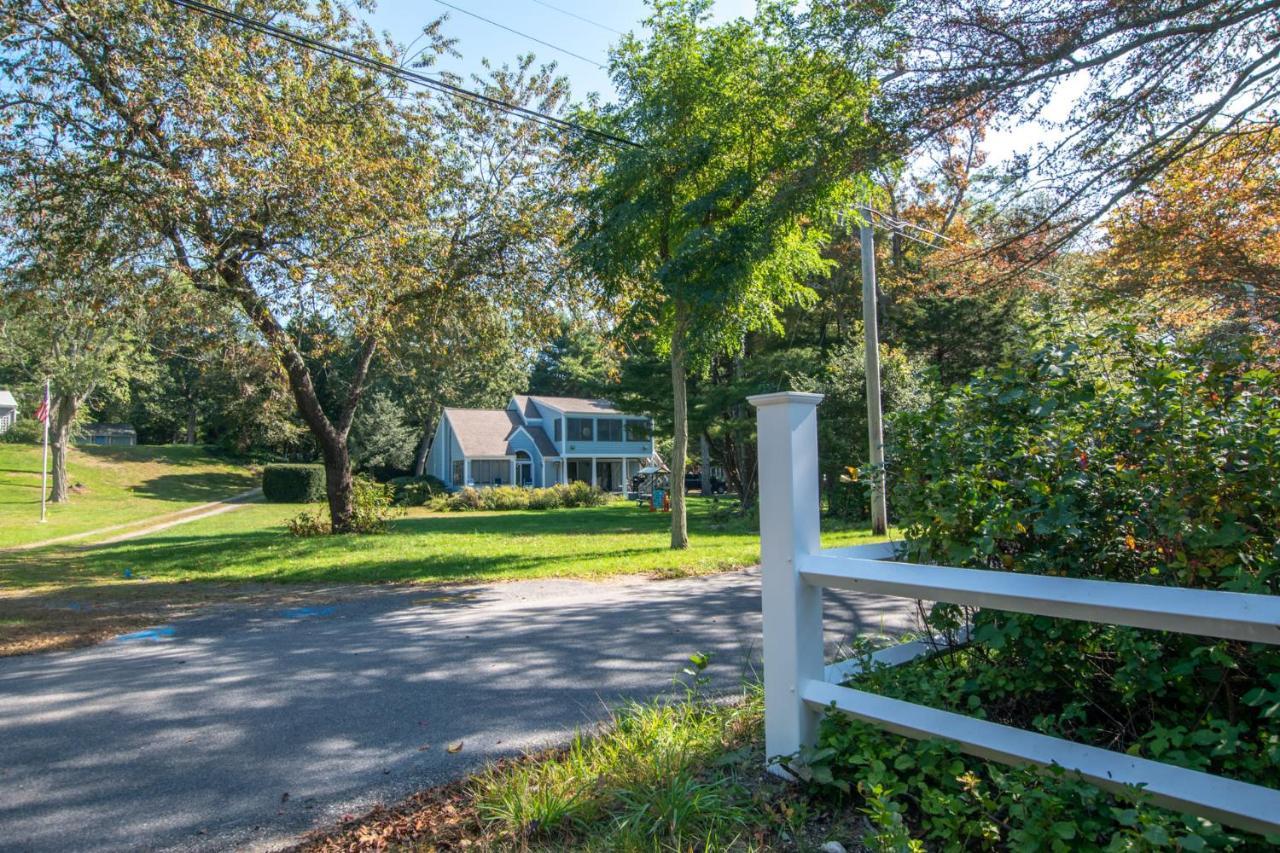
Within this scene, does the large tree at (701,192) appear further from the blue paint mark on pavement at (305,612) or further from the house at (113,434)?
the house at (113,434)

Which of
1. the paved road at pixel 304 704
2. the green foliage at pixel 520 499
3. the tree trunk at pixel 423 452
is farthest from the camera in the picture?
the tree trunk at pixel 423 452

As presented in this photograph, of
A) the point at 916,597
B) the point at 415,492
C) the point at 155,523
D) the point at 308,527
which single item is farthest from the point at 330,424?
the point at 415,492

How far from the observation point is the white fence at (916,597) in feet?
6.43

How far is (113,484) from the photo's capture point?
42.6m

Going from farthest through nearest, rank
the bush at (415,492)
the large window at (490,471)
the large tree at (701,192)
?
the large window at (490,471) < the bush at (415,492) < the large tree at (701,192)

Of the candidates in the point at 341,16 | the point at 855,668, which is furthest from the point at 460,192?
the point at 855,668

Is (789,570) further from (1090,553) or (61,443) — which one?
(61,443)

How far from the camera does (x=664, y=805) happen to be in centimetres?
276

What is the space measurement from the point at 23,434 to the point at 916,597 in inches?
2505

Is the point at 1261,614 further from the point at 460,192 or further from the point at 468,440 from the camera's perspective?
the point at 468,440

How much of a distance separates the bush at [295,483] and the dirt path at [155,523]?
1.73 metres

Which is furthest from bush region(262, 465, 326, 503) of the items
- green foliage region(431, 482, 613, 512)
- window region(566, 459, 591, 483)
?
window region(566, 459, 591, 483)

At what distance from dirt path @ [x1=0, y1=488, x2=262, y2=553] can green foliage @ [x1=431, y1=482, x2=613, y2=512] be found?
32.1 feet

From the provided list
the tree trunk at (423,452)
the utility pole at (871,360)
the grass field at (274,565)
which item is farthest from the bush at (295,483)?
the utility pole at (871,360)
